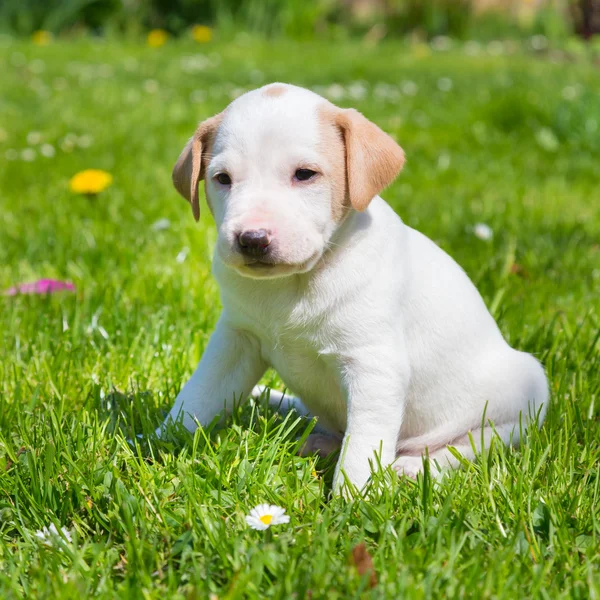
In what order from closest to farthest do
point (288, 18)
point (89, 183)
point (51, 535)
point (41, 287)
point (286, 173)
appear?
1. point (51, 535)
2. point (286, 173)
3. point (41, 287)
4. point (89, 183)
5. point (288, 18)

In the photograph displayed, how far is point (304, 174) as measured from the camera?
7.66ft

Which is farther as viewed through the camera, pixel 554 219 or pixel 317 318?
pixel 554 219

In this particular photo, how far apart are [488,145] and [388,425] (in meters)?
4.74

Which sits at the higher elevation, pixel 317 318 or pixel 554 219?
pixel 317 318

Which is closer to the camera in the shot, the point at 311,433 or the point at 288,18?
the point at 311,433

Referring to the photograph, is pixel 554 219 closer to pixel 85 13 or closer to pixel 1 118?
pixel 1 118

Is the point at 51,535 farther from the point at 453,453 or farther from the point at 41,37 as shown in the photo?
the point at 41,37

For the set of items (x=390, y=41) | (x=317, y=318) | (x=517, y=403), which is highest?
(x=317, y=318)

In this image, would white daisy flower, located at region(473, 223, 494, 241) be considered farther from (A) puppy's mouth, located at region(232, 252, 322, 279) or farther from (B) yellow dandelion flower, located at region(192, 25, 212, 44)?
(B) yellow dandelion flower, located at region(192, 25, 212, 44)

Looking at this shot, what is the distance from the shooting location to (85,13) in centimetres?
1326

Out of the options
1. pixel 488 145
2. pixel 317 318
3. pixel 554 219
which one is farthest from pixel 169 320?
pixel 488 145

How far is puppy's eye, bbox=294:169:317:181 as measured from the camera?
2.32m

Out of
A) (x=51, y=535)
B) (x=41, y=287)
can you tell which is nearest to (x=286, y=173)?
(x=51, y=535)

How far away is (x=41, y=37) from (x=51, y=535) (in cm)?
1163
